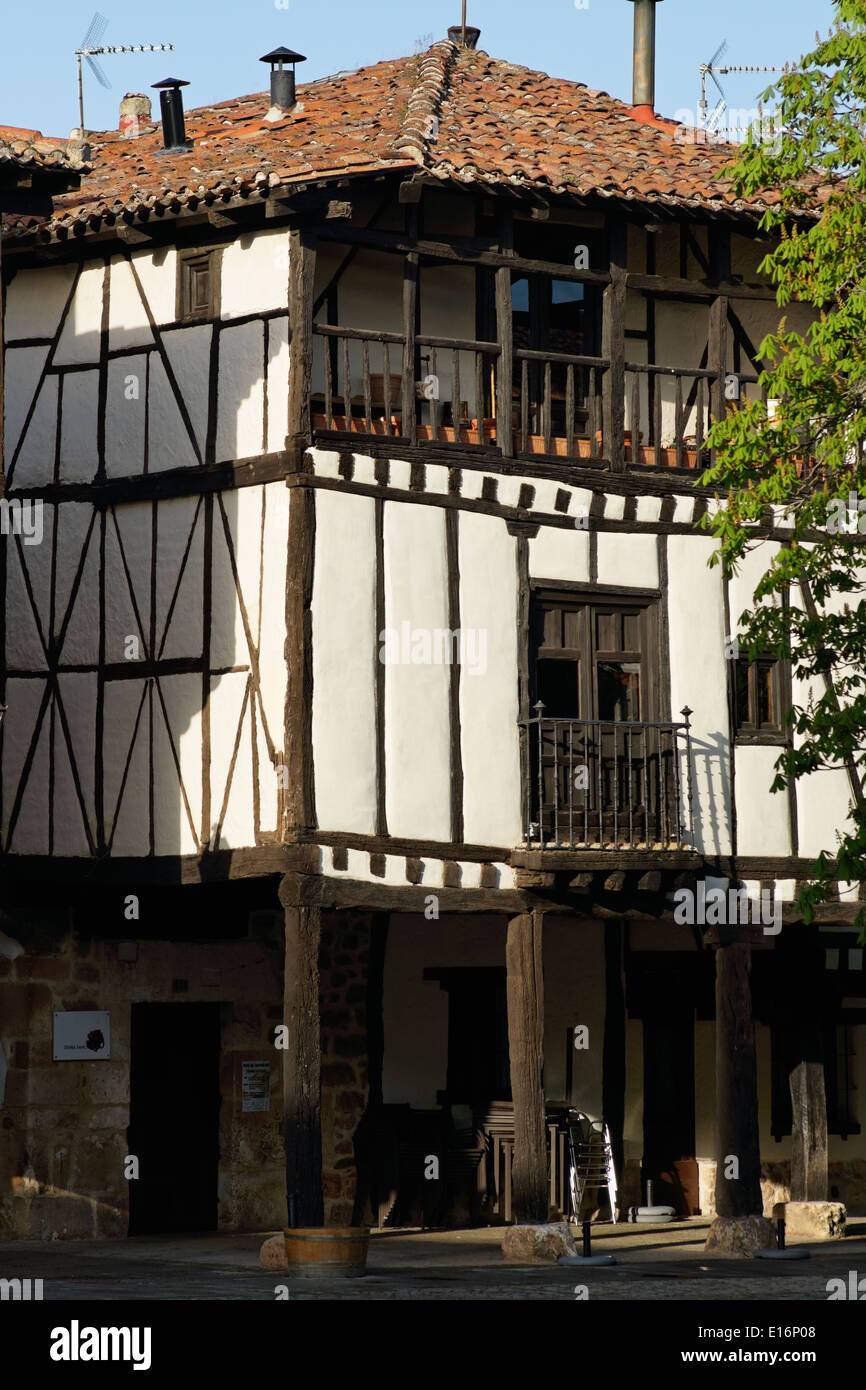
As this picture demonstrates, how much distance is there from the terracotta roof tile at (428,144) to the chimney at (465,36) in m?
0.55

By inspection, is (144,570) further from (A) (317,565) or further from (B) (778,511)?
(B) (778,511)

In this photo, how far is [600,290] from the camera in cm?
2089

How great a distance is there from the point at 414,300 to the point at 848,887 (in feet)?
20.7

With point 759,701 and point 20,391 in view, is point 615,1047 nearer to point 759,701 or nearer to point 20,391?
point 759,701

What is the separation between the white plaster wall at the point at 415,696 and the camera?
18688 mm

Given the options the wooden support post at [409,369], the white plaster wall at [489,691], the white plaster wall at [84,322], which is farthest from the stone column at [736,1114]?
the white plaster wall at [84,322]

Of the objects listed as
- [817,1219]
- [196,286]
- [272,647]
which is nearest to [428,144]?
[196,286]

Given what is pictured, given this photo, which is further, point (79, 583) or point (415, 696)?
point (79, 583)

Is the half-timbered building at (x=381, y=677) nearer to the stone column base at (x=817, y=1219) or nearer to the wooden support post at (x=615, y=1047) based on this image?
the wooden support post at (x=615, y=1047)

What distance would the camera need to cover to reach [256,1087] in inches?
838

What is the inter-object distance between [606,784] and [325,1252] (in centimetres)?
490

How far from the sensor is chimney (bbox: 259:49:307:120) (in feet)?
72.7

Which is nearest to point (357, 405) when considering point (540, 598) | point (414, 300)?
point (414, 300)

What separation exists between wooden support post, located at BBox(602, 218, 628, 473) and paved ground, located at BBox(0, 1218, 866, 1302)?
675 centimetres
